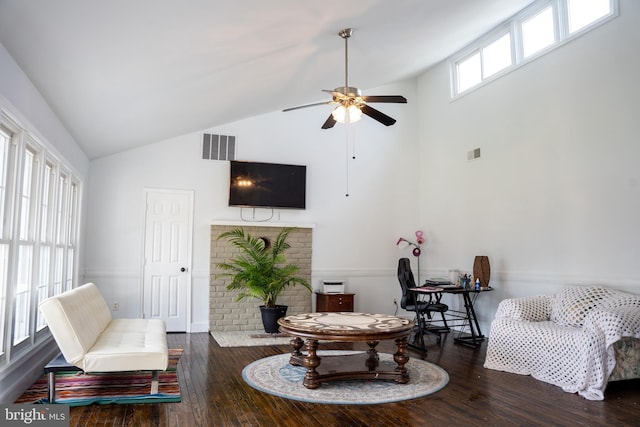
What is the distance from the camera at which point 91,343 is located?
3580mm

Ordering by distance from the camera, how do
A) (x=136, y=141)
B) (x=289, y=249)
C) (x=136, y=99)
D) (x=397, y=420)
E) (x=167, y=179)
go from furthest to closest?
(x=289, y=249) < (x=167, y=179) < (x=136, y=141) < (x=136, y=99) < (x=397, y=420)

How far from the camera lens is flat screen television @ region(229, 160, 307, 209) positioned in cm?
701

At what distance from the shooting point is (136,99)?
4.45 m

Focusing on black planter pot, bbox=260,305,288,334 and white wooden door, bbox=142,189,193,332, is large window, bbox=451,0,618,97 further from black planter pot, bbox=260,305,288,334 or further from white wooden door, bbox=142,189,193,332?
white wooden door, bbox=142,189,193,332

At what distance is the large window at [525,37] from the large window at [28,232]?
560 cm

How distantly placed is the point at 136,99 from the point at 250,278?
3.00 m

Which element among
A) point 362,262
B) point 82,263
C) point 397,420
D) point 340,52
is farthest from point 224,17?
point 362,262

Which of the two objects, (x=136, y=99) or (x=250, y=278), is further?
(x=250, y=278)

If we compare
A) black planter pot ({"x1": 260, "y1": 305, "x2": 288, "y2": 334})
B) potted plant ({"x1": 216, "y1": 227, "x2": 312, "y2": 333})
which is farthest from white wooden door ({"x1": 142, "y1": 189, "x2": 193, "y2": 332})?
black planter pot ({"x1": 260, "y1": 305, "x2": 288, "y2": 334})

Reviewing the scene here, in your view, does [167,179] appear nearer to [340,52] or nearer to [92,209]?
[92,209]

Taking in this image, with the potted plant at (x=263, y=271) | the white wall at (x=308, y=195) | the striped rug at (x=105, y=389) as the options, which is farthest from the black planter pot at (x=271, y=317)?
the striped rug at (x=105, y=389)

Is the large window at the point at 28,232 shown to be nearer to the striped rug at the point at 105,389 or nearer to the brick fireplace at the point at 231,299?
the striped rug at the point at 105,389

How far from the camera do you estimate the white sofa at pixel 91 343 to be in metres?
3.24

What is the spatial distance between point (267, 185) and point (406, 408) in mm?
4426
